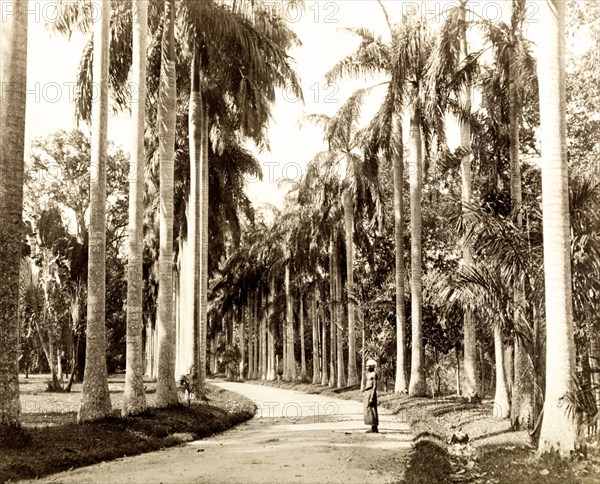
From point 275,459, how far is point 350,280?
2340 centimetres

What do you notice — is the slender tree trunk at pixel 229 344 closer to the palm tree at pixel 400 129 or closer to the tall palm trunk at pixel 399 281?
the tall palm trunk at pixel 399 281

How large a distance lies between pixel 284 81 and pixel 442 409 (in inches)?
430

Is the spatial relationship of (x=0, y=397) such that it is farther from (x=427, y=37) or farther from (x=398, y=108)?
(x=398, y=108)

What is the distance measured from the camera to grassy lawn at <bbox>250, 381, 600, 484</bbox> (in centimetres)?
815

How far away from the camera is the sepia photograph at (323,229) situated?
9.80 meters

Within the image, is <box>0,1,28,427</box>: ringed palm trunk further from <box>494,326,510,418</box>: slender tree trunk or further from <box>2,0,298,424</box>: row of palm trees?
<box>494,326,510,418</box>: slender tree trunk

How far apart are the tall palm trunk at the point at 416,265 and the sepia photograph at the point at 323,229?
8cm

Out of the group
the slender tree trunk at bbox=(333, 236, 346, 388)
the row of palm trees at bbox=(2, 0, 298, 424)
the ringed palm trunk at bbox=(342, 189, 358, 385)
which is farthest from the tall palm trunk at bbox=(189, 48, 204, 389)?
the slender tree trunk at bbox=(333, 236, 346, 388)

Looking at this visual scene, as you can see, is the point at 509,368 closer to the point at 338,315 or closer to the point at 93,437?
Result: the point at 93,437

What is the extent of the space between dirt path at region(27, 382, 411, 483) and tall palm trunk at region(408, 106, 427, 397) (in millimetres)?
7953

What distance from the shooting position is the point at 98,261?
13.6 meters

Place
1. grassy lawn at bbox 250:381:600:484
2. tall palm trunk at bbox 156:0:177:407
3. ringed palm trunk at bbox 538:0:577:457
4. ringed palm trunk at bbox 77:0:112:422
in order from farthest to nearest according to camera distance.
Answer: tall palm trunk at bbox 156:0:177:407, ringed palm trunk at bbox 77:0:112:422, ringed palm trunk at bbox 538:0:577:457, grassy lawn at bbox 250:381:600:484

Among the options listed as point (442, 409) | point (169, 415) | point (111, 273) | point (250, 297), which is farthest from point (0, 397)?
point (250, 297)

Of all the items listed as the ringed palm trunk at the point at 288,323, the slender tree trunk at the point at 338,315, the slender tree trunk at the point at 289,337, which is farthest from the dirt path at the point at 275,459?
the ringed palm trunk at the point at 288,323
